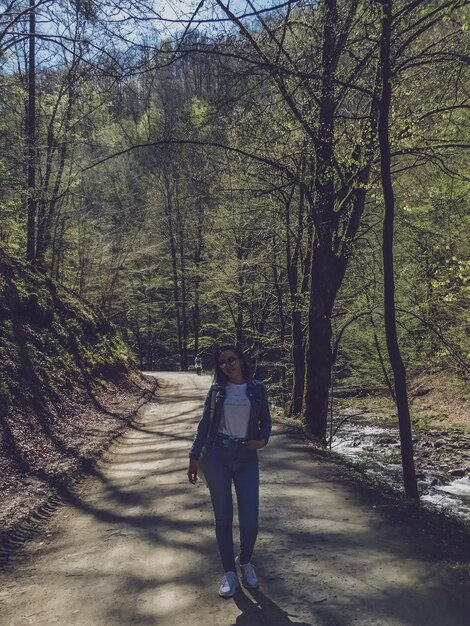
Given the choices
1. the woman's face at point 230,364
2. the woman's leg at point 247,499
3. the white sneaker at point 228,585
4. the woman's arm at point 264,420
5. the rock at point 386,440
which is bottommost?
the rock at point 386,440

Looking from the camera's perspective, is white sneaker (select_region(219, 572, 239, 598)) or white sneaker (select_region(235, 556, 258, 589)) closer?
white sneaker (select_region(219, 572, 239, 598))

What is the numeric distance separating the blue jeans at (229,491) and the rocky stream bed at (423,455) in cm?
561

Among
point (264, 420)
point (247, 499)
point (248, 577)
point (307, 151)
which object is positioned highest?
point (307, 151)

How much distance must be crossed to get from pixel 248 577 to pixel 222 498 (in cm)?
63

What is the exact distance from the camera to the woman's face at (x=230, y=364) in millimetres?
3879

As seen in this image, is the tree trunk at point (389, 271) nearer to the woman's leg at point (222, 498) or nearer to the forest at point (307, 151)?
the forest at point (307, 151)

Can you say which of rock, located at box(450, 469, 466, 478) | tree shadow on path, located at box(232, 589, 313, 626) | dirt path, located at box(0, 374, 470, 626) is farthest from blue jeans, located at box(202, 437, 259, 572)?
rock, located at box(450, 469, 466, 478)

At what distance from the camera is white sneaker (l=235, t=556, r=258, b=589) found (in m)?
3.82

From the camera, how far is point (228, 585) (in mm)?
3721

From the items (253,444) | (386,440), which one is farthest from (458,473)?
(253,444)

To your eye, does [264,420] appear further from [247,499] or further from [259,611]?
[259,611]

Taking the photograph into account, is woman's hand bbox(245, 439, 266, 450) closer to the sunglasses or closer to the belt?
the belt

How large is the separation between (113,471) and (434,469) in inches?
328

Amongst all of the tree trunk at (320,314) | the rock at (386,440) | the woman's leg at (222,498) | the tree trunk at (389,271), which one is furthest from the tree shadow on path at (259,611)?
the rock at (386,440)
